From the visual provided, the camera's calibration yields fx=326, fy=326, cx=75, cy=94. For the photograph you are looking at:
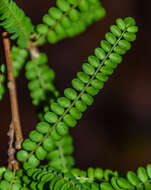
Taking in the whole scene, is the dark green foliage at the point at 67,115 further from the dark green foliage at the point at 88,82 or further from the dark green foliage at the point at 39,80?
the dark green foliage at the point at 39,80

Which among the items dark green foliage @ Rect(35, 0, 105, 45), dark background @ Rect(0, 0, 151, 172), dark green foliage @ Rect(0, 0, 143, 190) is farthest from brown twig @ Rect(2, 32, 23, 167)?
dark background @ Rect(0, 0, 151, 172)

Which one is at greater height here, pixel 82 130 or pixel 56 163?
pixel 82 130

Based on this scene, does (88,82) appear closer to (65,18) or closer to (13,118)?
(13,118)

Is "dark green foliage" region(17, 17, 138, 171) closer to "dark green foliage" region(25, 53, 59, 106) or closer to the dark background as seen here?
"dark green foliage" region(25, 53, 59, 106)

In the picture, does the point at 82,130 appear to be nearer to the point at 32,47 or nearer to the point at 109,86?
the point at 109,86

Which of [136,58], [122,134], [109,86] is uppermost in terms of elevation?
[136,58]

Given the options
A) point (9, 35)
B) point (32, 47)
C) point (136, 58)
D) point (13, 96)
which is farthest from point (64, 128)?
point (136, 58)

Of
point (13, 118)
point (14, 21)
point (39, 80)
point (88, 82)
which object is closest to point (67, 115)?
point (88, 82)
